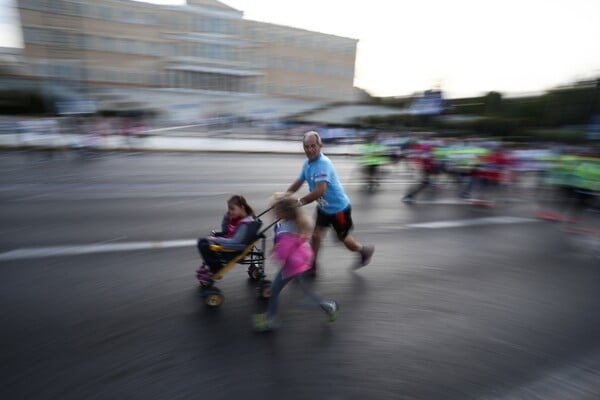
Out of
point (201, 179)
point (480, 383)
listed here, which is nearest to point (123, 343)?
point (480, 383)

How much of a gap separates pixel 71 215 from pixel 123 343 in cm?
494

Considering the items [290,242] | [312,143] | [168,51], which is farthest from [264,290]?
[168,51]

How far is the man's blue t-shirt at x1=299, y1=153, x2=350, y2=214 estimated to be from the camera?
4.38m

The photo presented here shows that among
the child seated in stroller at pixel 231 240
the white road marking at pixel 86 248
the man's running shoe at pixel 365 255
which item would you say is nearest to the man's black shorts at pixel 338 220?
the man's running shoe at pixel 365 255

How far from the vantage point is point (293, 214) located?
11.0 feet

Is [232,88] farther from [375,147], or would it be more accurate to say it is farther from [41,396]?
[41,396]

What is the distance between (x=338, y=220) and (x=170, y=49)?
5812cm

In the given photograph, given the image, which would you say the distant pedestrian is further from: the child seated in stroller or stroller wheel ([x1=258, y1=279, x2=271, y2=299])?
stroller wheel ([x1=258, y1=279, x2=271, y2=299])

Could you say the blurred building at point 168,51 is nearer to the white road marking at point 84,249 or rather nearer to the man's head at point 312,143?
the white road marking at point 84,249

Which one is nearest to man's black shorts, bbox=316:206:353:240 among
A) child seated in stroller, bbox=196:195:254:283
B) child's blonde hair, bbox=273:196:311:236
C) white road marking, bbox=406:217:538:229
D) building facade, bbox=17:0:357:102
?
child seated in stroller, bbox=196:195:254:283

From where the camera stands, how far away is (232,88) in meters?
60.2

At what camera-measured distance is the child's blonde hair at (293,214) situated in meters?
3.35

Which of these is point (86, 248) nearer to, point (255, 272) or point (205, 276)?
point (205, 276)

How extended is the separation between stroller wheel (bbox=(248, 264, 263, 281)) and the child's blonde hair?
1398 millimetres
